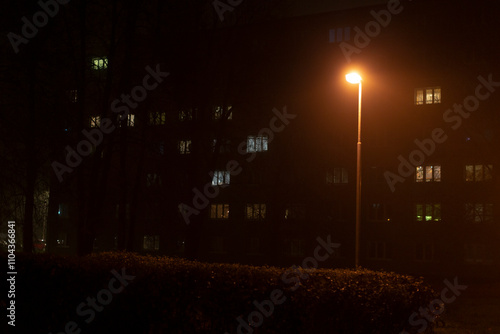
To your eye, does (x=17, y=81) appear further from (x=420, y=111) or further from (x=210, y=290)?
(x=420, y=111)

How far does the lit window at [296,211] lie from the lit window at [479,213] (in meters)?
13.2

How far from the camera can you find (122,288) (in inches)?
338

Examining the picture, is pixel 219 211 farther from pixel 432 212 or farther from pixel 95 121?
pixel 95 121

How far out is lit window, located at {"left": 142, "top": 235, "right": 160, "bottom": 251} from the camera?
52.9 m

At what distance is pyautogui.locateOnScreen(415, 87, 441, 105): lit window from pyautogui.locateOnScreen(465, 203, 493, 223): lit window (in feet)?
28.3

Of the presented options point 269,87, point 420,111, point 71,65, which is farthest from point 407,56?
point 71,65

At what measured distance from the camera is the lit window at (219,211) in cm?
5119

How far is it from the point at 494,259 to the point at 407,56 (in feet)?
56.2

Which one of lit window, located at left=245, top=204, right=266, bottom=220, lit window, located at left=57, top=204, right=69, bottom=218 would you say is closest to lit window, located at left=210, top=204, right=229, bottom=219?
lit window, located at left=245, top=204, right=266, bottom=220

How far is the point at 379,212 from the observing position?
A: 45281mm

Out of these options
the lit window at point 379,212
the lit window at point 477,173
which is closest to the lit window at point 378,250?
the lit window at point 379,212

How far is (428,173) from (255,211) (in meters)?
15.4

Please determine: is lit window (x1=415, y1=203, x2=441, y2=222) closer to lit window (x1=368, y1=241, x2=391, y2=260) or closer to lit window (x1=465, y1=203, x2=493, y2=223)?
lit window (x1=465, y1=203, x2=493, y2=223)

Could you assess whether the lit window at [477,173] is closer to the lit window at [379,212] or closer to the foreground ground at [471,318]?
the lit window at [379,212]
